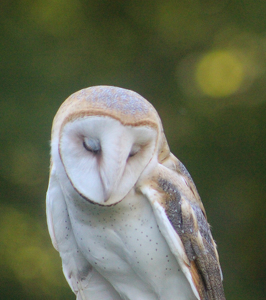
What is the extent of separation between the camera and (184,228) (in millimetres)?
1135

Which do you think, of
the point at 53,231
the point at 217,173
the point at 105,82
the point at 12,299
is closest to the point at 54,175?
the point at 53,231

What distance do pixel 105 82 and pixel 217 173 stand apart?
862 millimetres

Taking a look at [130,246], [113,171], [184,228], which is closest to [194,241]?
[184,228]

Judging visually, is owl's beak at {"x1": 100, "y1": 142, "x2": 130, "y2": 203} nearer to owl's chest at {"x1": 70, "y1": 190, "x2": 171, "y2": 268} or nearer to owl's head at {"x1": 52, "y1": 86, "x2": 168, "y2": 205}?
owl's head at {"x1": 52, "y1": 86, "x2": 168, "y2": 205}

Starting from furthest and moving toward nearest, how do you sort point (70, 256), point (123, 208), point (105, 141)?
point (70, 256), point (123, 208), point (105, 141)

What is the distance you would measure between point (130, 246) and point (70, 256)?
0.87 feet

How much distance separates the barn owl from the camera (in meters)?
0.94

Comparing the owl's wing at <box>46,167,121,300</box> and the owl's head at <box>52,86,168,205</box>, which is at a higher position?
the owl's head at <box>52,86,168,205</box>

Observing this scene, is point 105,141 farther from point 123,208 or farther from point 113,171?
point 123,208

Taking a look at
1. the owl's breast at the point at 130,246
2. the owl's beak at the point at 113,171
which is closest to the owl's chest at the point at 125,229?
the owl's breast at the point at 130,246

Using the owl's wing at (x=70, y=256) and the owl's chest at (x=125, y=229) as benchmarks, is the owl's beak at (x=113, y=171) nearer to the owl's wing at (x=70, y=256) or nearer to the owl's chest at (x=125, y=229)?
the owl's chest at (x=125, y=229)

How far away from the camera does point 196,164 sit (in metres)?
2.54

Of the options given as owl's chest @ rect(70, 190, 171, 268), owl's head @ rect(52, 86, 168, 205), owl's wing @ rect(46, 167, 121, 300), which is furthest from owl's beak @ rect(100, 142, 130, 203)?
owl's wing @ rect(46, 167, 121, 300)

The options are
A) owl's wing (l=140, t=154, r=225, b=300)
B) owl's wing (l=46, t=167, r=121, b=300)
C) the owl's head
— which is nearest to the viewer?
the owl's head
